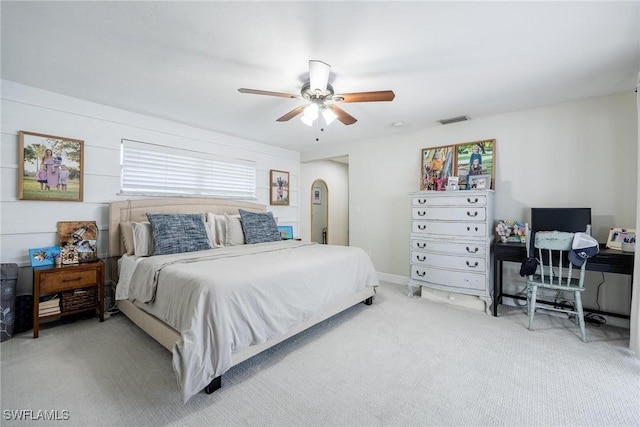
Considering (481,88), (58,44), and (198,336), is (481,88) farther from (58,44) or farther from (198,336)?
(58,44)

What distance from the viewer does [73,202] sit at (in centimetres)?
291

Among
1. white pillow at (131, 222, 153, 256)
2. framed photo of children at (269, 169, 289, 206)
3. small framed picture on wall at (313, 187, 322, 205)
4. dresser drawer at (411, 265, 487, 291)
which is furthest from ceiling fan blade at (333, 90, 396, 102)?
small framed picture on wall at (313, 187, 322, 205)

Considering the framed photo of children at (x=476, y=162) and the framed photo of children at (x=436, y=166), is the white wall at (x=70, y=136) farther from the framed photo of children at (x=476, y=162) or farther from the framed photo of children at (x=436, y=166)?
the framed photo of children at (x=476, y=162)

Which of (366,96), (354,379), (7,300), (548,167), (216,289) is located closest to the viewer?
(216,289)

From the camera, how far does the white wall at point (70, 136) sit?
256cm

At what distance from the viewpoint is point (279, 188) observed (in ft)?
16.7

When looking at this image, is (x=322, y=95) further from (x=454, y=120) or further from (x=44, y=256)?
(x=44, y=256)

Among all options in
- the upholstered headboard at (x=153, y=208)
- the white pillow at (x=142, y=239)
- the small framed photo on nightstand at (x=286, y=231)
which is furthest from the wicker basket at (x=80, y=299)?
the small framed photo on nightstand at (x=286, y=231)

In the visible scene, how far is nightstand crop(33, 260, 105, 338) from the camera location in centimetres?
239

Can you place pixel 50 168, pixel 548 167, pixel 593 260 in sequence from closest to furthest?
pixel 593 260
pixel 50 168
pixel 548 167

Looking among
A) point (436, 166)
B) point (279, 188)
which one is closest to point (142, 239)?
point (279, 188)

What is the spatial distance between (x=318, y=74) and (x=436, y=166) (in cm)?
255

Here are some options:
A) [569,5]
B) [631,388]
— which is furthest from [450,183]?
[631,388]

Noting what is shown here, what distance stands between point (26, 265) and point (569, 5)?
189 inches
